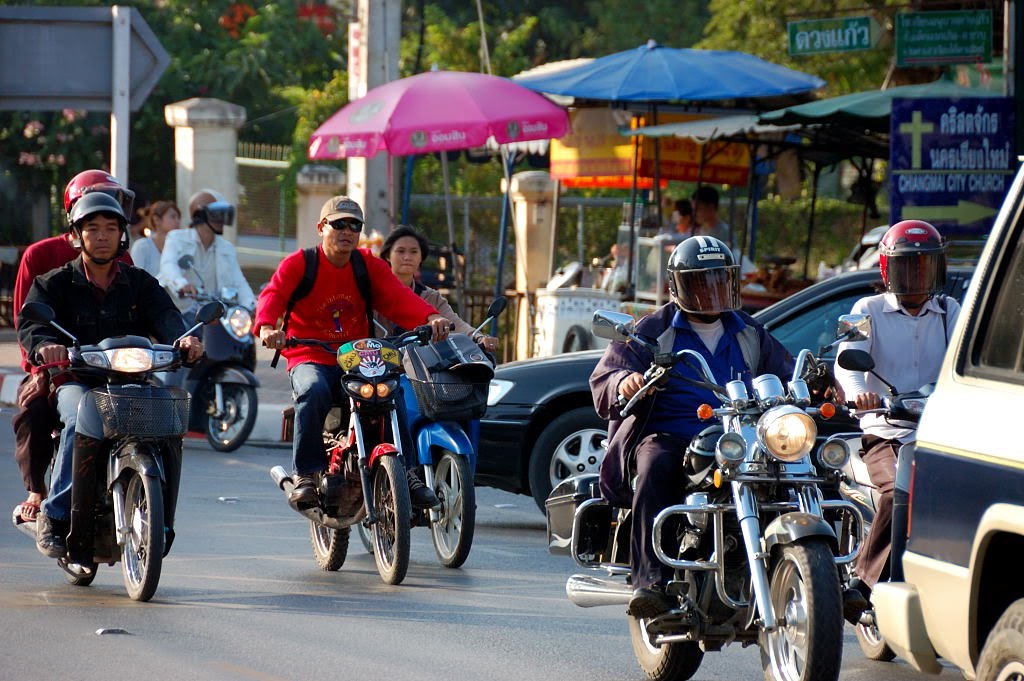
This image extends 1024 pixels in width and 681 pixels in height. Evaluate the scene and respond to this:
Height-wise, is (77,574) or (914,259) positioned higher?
(914,259)

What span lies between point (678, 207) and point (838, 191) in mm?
15308

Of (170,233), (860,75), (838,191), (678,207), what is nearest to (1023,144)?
(678,207)

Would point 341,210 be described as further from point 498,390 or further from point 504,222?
point 504,222

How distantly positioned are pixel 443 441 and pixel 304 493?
2.37 feet

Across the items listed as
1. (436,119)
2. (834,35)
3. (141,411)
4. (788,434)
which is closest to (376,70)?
(436,119)

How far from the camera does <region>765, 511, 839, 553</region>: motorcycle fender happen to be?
5402 mm

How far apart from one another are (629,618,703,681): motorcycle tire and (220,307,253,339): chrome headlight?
7.33 metres

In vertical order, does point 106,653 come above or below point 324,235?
below

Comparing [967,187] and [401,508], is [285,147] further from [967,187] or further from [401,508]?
[401,508]

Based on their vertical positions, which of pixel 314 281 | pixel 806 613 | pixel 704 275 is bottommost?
pixel 806 613

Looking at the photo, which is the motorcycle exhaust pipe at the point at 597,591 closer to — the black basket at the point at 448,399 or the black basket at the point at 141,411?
the black basket at the point at 141,411

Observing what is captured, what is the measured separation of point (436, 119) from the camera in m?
15.4

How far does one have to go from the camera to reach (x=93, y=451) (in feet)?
25.1

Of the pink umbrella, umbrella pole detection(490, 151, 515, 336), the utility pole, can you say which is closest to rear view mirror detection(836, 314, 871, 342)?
the pink umbrella
